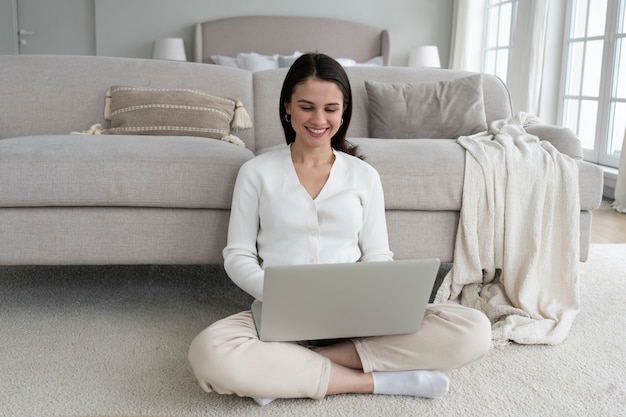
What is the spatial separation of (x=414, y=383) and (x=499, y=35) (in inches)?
180

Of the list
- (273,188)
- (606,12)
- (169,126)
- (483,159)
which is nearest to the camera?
(273,188)

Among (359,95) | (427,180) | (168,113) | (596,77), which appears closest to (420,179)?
(427,180)

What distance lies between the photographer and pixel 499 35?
5496 millimetres

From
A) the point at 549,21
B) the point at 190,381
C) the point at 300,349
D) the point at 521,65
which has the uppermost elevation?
the point at 549,21

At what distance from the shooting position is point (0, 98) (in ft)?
8.44

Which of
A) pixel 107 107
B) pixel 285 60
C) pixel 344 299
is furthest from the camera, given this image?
pixel 285 60

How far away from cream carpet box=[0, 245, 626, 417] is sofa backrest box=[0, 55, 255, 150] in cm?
59

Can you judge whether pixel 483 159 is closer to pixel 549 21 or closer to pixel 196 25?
pixel 549 21

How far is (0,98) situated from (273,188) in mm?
1465

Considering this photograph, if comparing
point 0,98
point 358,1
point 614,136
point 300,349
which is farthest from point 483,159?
point 358,1

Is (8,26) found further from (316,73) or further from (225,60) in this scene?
(316,73)

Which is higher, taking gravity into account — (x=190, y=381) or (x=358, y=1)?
(x=358, y=1)

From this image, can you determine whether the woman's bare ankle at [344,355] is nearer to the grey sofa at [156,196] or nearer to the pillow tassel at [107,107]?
the grey sofa at [156,196]

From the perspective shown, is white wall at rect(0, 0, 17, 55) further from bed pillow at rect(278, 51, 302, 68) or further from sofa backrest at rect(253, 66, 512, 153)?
sofa backrest at rect(253, 66, 512, 153)
